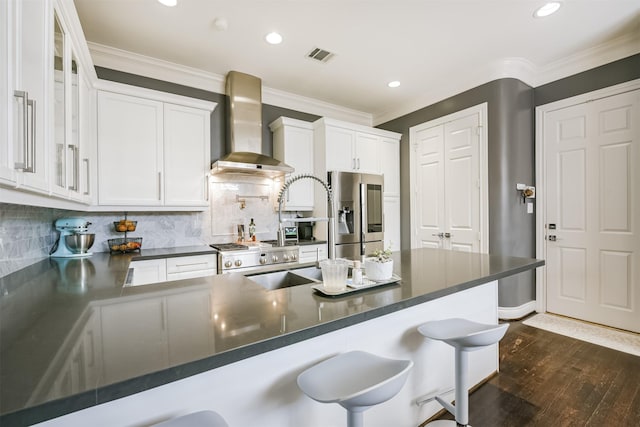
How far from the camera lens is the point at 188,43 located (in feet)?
8.80

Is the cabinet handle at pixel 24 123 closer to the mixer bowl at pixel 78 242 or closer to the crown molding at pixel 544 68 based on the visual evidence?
the mixer bowl at pixel 78 242

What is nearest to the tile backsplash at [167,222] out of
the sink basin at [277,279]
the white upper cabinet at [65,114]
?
the white upper cabinet at [65,114]

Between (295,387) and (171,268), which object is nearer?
(295,387)

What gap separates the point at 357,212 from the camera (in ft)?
12.2

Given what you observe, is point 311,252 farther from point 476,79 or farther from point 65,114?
point 476,79

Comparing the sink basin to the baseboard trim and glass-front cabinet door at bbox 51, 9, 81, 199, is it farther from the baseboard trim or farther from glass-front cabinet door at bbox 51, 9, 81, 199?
the baseboard trim

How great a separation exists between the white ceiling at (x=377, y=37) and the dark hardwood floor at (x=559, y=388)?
109 inches

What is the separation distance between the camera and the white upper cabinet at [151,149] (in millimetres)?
2570

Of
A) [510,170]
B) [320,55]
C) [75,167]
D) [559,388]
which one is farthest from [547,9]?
[75,167]

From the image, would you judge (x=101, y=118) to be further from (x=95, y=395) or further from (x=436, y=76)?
(x=436, y=76)

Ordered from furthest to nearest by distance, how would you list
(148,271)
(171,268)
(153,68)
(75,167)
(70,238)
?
(153,68), (171,268), (148,271), (70,238), (75,167)

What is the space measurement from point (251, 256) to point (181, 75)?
2.13 metres

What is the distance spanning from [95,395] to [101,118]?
2.77 metres

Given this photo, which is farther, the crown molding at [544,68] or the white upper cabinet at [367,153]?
the white upper cabinet at [367,153]
